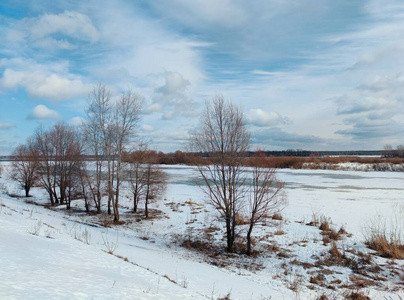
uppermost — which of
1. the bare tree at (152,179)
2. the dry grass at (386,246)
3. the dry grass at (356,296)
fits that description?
the bare tree at (152,179)

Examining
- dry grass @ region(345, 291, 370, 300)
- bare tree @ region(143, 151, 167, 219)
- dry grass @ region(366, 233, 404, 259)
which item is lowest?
dry grass @ region(345, 291, 370, 300)

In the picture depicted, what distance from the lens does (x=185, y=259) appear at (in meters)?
12.5

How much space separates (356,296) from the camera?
8.86m

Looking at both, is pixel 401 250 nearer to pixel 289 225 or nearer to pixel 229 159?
pixel 289 225

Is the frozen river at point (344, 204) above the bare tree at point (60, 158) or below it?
below

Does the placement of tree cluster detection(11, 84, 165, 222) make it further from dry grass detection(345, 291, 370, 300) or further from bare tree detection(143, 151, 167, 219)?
dry grass detection(345, 291, 370, 300)

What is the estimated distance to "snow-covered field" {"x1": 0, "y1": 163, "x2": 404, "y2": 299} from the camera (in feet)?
16.9

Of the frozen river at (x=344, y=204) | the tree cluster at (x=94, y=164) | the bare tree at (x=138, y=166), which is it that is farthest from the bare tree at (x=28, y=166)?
the frozen river at (x=344, y=204)

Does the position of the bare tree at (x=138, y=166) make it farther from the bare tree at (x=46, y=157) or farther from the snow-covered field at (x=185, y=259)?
the bare tree at (x=46, y=157)

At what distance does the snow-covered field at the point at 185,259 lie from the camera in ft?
16.9

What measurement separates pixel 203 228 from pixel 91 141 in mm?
12076

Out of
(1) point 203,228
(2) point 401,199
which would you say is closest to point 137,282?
(1) point 203,228

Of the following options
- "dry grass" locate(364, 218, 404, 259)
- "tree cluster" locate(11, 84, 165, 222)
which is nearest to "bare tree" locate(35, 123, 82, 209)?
"tree cluster" locate(11, 84, 165, 222)

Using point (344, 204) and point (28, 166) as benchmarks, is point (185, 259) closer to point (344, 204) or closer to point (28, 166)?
point (344, 204)
